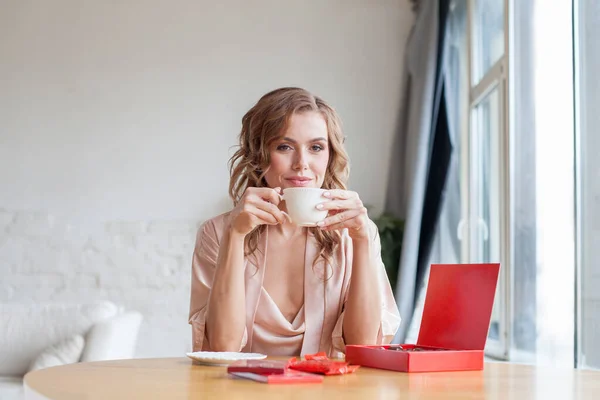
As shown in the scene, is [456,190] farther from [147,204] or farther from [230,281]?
[230,281]

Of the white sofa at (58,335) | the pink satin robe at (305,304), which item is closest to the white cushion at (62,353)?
the white sofa at (58,335)

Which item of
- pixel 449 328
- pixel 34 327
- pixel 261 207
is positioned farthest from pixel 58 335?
pixel 449 328

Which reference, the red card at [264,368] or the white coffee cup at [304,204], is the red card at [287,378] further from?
the white coffee cup at [304,204]

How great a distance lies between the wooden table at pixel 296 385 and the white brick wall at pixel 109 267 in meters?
3.19

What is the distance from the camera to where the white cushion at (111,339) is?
317 cm

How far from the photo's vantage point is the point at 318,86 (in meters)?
4.56

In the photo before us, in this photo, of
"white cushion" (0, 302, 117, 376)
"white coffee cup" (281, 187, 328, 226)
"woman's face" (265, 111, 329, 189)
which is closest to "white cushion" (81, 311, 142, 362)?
"white cushion" (0, 302, 117, 376)

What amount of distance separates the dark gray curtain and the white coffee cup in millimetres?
2630

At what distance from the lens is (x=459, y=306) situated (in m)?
1.35

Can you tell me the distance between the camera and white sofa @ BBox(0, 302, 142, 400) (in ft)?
10.5

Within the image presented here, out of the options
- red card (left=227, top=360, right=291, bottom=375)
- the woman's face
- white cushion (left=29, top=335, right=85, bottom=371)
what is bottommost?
white cushion (left=29, top=335, right=85, bottom=371)

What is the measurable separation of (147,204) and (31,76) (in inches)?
39.8

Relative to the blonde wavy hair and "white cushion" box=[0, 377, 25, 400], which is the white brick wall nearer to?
"white cushion" box=[0, 377, 25, 400]

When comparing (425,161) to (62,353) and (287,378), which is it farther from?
(287,378)
